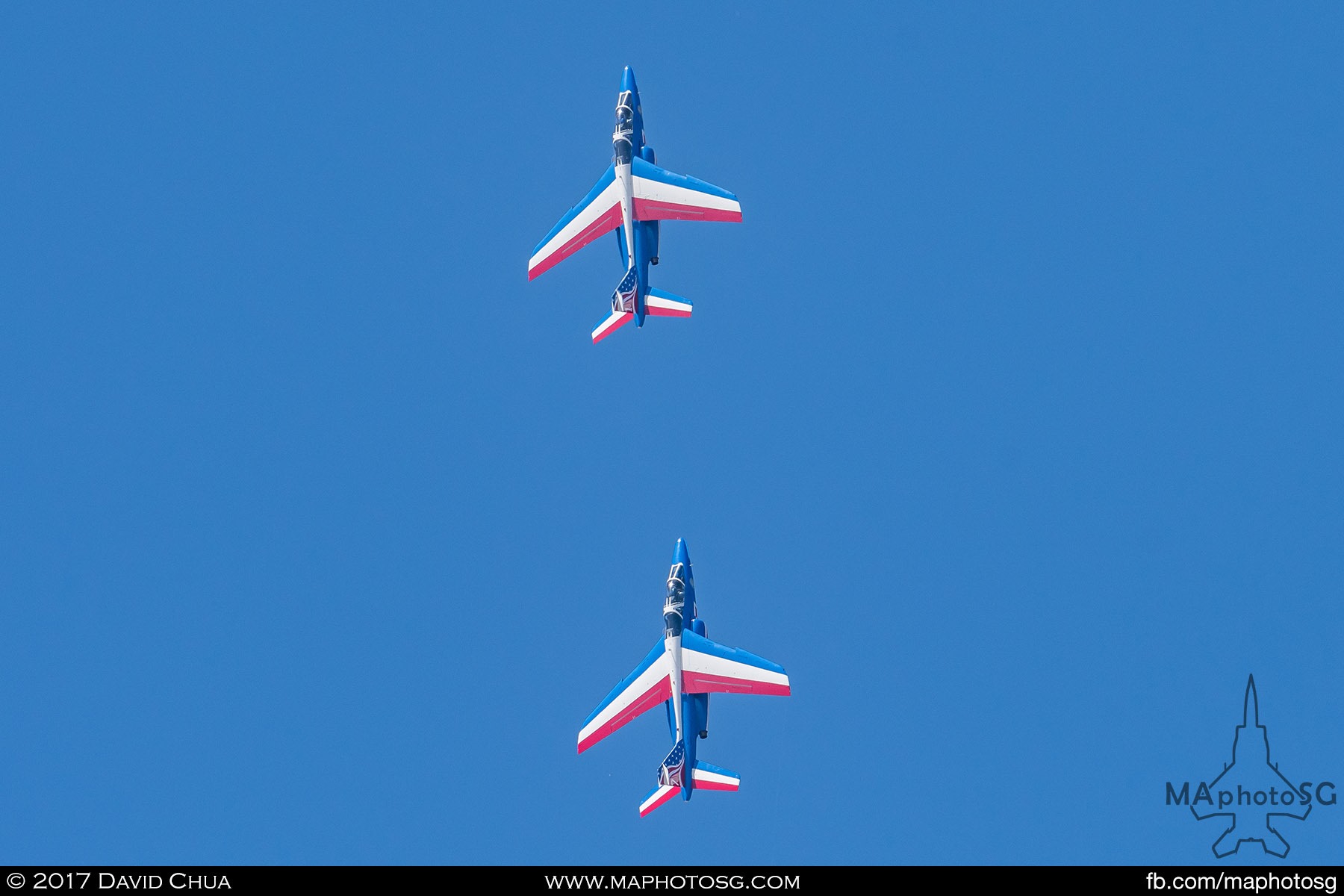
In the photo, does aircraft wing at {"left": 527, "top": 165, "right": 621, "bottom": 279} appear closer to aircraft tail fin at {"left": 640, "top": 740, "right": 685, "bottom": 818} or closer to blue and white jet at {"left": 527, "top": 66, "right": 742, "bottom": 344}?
blue and white jet at {"left": 527, "top": 66, "right": 742, "bottom": 344}

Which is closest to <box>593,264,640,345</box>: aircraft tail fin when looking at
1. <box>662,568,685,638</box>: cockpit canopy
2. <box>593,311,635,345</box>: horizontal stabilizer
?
<box>593,311,635,345</box>: horizontal stabilizer

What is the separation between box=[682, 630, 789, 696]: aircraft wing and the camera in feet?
274

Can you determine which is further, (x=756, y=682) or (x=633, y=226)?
(x=633, y=226)

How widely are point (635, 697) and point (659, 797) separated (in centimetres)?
550

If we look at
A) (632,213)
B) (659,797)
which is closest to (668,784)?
(659,797)

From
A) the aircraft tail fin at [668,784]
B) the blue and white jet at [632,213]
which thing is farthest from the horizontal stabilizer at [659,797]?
the blue and white jet at [632,213]

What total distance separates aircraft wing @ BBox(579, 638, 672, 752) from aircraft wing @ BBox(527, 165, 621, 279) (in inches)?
821

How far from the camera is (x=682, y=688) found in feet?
276
